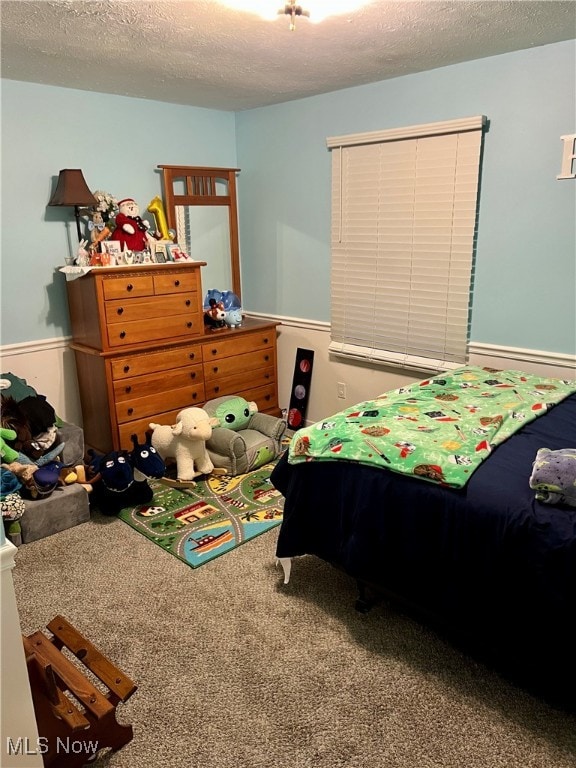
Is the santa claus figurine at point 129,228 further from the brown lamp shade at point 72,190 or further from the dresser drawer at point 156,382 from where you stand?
the dresser drawer at point 156,382

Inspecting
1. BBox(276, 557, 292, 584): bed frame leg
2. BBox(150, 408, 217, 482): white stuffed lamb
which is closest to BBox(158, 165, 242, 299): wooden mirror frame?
BBox(150, 408, 217, 482): white stuffed lamb

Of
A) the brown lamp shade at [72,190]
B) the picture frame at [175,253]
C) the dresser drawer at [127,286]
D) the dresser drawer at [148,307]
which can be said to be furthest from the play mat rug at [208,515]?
the brown lamp shade at [72,190]

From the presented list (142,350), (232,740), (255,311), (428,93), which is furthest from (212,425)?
(428,93)

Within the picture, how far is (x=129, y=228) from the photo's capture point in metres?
3.50

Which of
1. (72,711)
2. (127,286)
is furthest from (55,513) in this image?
(72,711)

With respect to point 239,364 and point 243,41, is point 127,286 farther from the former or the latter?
point 243,41

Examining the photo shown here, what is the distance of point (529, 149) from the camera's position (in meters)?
2.81

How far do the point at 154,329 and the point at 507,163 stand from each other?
223cm

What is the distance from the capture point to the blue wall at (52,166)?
3242mm

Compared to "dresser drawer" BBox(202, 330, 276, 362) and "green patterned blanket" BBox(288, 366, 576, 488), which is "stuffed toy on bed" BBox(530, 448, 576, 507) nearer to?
"green patterned blanket" BBox(288, 366, 576, 488)

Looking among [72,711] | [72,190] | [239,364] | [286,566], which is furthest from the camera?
[239,364]

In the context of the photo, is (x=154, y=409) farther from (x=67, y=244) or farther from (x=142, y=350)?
(x=67, y=244)

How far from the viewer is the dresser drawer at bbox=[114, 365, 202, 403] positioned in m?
3.39

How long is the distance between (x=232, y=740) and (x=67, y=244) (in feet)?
9.66
